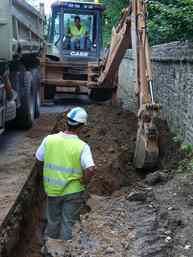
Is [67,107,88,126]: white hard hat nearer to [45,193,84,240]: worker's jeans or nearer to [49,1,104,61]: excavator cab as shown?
[45,193,84,240]: worker's jeans

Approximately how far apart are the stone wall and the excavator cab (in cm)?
369

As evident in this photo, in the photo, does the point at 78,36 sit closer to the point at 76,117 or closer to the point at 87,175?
the point at 76,117

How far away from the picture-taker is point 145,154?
326 inches

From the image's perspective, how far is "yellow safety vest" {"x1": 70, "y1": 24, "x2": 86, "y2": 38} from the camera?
16.7 m

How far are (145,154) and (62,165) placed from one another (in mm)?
2907

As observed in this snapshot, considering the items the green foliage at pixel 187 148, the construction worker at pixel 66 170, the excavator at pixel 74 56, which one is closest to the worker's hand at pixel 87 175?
the construction worker at pixel 66 170

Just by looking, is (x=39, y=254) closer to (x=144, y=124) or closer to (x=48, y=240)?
(x=48, y=240)

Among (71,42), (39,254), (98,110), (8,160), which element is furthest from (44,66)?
(39,254)

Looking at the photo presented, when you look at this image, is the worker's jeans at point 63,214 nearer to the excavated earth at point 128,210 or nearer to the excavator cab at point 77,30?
the excavated earth at point 128,210

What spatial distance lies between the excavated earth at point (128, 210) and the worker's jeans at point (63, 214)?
17 centimetres

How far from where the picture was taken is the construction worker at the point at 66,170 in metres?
5.53

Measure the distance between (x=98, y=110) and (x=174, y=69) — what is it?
16.8 feet

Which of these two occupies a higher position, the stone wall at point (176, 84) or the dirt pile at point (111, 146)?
the stone wall at point (176, 84)

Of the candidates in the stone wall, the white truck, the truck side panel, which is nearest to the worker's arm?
the stone wall
